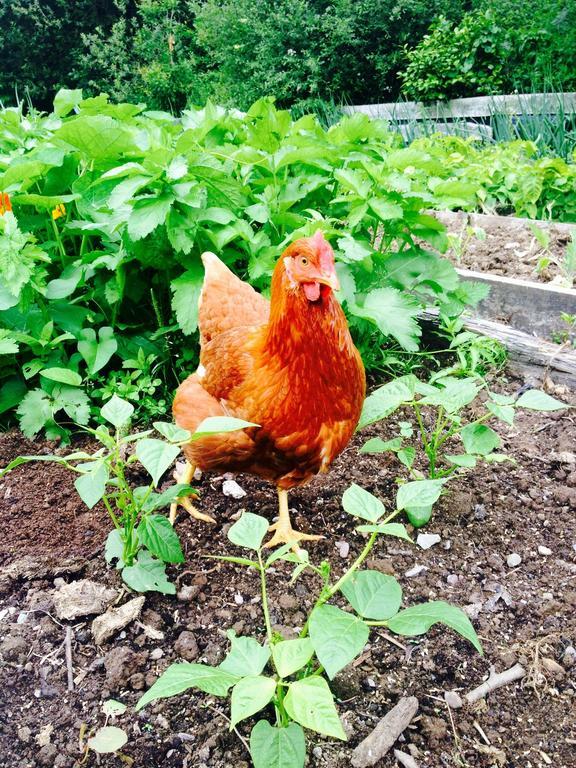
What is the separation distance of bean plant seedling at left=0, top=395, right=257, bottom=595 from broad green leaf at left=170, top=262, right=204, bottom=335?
2.52ft

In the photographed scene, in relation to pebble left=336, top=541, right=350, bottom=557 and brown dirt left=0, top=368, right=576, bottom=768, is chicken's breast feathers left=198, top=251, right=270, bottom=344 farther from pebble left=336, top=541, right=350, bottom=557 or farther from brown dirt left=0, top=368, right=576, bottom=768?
pebble left=336, top=541, right=350, bottom=557

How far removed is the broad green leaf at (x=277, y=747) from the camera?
1175mm

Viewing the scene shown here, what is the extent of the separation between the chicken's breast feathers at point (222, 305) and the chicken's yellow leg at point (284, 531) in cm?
67

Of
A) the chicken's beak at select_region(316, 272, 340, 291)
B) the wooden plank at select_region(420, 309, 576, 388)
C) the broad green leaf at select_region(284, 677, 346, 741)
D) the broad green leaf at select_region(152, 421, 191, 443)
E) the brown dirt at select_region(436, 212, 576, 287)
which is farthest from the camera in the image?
the brown dirt at select_region(436, 212, 576, 287)

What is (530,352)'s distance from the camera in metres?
3.02

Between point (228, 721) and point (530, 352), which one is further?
point (530, 352)

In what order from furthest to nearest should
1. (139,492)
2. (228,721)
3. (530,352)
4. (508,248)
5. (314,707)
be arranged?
(508,248)
(530,352)
(139,492)
(228,721)
(314,707)

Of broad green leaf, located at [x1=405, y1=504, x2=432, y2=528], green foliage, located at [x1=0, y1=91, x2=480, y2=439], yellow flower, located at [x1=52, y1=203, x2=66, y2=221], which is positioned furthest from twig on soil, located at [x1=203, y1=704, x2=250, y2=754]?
yellow flower, located at [x1=52, y1=203, x2=66, y2=221]

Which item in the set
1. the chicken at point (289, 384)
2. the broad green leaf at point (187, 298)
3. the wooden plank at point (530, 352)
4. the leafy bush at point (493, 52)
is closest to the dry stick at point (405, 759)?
the chicken at point (289, 384)

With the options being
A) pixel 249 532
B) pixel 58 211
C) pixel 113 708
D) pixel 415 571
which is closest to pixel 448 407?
pixel 415 571

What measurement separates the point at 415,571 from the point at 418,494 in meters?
0.63

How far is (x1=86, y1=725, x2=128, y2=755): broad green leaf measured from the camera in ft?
4.63

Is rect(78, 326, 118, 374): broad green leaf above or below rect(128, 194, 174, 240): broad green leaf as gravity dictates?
below

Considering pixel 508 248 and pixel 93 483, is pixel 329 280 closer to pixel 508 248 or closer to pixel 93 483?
pixel 93 483
